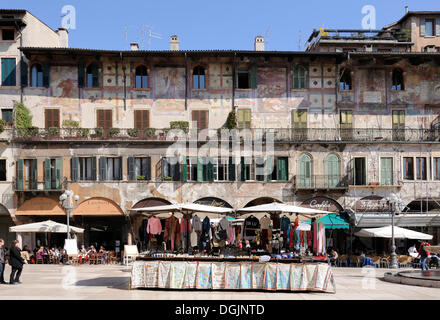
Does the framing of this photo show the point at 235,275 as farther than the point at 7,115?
No

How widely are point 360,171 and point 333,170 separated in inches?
66.5

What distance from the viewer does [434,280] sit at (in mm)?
18797

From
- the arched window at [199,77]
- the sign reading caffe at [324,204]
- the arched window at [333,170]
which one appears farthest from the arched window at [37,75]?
the arched window at [333,170]

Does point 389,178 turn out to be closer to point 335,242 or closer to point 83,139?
point 335,242

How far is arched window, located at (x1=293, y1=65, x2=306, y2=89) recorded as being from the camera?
37500 mm

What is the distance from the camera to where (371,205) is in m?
36.0

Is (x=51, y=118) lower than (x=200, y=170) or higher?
higher

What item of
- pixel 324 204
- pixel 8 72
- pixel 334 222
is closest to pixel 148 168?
pixel 8 72

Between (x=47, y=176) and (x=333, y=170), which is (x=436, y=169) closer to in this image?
(x=333, y=170)

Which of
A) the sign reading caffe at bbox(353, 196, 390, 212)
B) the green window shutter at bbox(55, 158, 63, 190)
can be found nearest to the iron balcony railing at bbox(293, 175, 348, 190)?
the sign reading caffe at bbox(353, 196, 390, 212)

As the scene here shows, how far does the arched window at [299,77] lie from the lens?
37500 mm

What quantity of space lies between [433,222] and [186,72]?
1704 centimetres

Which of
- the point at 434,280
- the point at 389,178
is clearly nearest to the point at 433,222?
the point at 389,178

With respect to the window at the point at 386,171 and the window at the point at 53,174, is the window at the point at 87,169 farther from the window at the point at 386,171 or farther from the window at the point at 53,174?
the window at the point at 386,171
